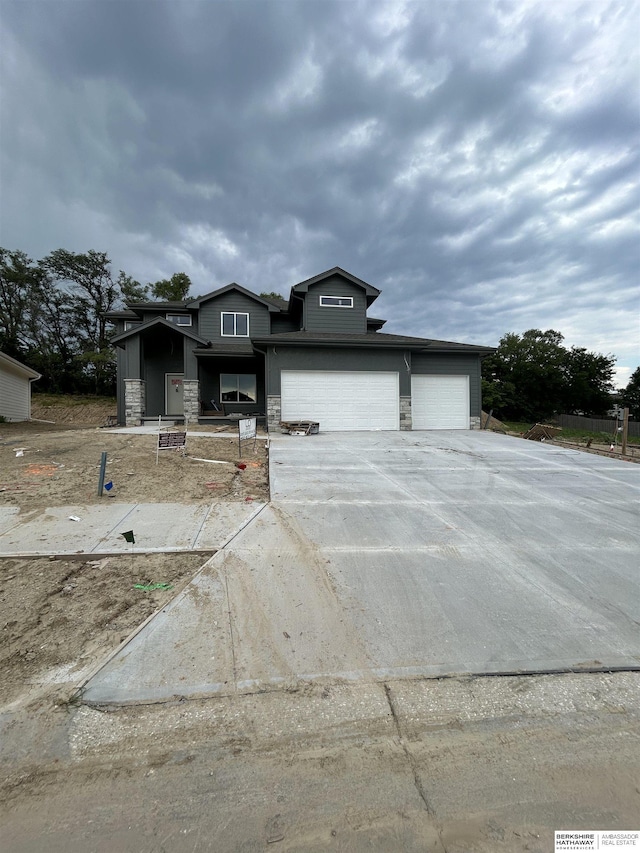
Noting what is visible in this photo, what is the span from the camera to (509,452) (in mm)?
9828

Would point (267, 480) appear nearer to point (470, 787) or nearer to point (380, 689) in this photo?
point (380, 689)

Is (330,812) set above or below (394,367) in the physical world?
below

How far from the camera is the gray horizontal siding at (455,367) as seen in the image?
1541 cm

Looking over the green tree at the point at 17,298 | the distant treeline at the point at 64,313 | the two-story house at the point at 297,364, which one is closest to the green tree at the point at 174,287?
the distant treeline at the point at 64,313

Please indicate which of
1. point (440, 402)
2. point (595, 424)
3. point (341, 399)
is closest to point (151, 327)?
point (341, 399)

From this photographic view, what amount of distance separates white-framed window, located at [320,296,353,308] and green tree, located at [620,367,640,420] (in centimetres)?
3532

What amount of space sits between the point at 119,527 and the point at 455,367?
46.9ft

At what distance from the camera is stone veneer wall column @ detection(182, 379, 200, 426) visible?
1495cm

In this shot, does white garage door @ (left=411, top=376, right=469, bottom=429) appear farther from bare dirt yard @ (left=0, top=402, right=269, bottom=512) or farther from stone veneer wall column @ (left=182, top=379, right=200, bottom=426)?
stone veneer wall column @ (left=182, top=379, right=200, bottom=426)

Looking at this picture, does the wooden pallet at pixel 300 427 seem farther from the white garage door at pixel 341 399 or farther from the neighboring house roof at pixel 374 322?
the neighboring house roof at pixel 374 322

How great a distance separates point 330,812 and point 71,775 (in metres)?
1.14

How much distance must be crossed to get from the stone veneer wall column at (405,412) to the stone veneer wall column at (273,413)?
15.2 feet

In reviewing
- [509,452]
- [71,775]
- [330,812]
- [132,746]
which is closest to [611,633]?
[330,812]

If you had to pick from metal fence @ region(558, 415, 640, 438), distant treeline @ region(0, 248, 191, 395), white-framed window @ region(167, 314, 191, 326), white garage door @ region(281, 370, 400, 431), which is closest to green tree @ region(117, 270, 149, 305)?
distant treeline @ region(0, 248, 191, 395)
